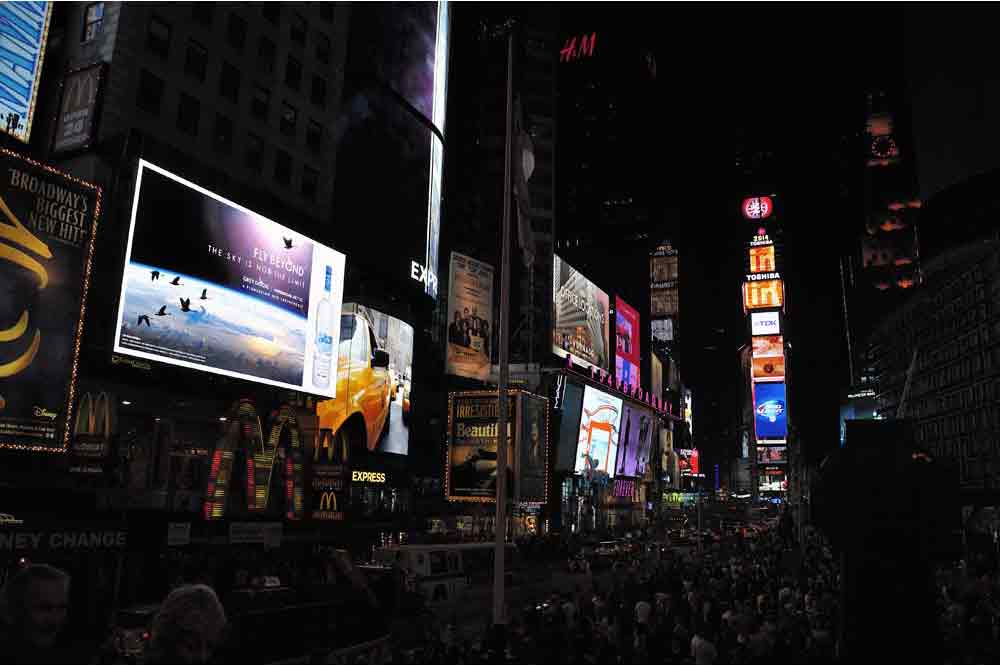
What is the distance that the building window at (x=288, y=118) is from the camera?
4641 cm

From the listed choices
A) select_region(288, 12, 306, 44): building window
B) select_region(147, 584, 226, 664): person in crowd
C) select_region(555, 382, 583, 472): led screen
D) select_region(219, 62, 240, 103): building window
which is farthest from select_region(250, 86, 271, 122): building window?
select_region(147, 584, 226, 664): person in crowd

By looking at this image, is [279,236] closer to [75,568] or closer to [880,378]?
[75,568]

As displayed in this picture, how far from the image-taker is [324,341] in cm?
4188

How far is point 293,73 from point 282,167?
6.66 m

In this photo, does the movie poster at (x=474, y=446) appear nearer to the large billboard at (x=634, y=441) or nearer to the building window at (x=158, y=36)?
the building window at (x=158, y=36)

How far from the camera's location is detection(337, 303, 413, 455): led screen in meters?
51.6

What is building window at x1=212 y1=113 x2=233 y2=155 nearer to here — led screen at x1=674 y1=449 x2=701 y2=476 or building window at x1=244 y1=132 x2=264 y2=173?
building window at x1=244 y1=132 x2=264 y2=173

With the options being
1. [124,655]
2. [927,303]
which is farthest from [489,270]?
[927,303]

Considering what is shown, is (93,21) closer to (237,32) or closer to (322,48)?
(237,32)

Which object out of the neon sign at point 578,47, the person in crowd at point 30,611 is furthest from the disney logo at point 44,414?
the neon sign at point 578,47

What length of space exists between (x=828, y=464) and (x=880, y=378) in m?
127

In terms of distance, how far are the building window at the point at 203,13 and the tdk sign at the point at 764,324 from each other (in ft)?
311

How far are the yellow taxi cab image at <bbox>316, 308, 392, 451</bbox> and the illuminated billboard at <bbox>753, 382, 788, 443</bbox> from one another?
7783 centimetres

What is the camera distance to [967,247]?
8362cm
